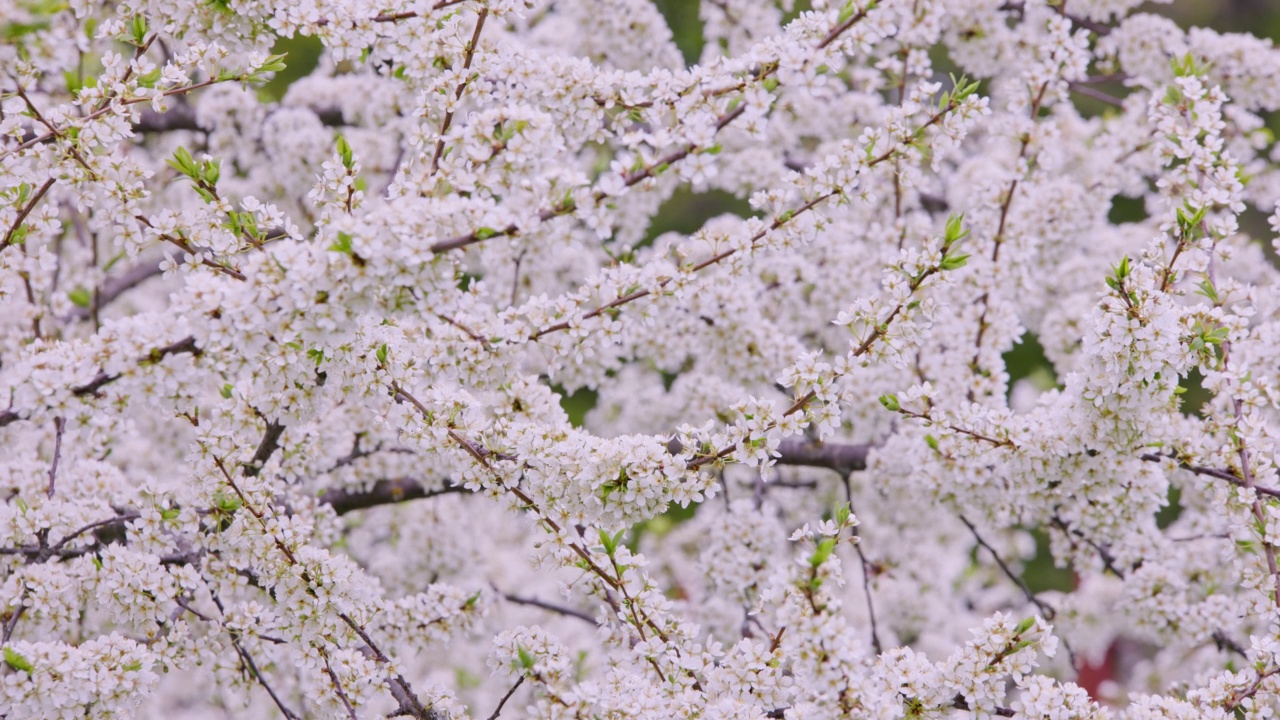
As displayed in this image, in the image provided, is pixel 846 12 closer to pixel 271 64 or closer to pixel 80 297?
pixel 271 64

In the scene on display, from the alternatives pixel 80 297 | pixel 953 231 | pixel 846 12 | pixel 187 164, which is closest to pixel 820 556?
pixel 953 231

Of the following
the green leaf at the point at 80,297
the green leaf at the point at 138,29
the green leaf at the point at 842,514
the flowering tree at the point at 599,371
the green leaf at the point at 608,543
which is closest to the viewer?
the flowering tree at the point at 599,371

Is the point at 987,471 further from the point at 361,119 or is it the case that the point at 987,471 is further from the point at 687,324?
the point at 361,119

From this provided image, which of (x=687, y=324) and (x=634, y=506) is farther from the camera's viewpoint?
(x=687, y=324)

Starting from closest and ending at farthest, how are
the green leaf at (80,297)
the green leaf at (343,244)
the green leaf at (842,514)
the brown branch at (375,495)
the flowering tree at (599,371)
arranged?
1. the green leaf at (343,244)
2. the flowering tree at (599,371)
3. the green leaf at (842,514)
4. the brown branch at (375,495)
5. the green leaf at (80,297)

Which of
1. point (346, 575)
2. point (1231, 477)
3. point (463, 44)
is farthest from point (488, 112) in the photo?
point (1231, 477)

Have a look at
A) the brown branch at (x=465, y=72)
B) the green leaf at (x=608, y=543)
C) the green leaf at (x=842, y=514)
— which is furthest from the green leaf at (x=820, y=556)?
the brown branch at (x=465, y=72)

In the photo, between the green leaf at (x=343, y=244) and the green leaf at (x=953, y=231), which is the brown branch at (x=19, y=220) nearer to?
the green leaf at (x=343, y=244)

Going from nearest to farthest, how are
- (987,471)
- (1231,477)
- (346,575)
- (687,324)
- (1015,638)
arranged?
(1015,638), (346,575), (1231,477), (987,471), (687,324)
